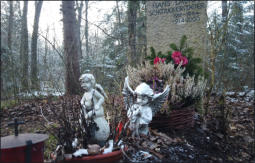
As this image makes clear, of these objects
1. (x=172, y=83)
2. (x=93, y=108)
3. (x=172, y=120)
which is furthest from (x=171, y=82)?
(x=93, y=108)

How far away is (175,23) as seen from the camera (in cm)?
551

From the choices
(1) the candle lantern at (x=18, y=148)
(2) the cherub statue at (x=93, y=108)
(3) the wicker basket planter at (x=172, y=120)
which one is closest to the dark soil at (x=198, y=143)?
(3) the wicker basket planter at (x=172, y=120)

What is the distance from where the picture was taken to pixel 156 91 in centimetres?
293

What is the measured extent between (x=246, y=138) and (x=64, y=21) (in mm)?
5696

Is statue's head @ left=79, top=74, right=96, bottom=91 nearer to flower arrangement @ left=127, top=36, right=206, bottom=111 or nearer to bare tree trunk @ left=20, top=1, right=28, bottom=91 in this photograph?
flower arrangement @ left=127, top=36, right=206, bottom=111

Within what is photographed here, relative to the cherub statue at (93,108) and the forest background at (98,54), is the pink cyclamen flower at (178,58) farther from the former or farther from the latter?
the cherub statue at (93,108)

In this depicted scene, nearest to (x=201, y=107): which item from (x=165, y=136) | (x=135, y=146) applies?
(x=165, y=136)

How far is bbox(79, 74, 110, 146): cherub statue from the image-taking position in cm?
183

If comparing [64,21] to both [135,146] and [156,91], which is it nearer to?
[156,91]

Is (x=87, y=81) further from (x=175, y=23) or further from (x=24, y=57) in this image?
(x=175, y=23)

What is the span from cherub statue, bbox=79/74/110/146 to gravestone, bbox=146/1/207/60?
12.0 feet

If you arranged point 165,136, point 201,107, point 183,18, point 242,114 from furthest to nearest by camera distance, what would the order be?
point 183,18 → point 242,114 → point 201,107 → point 165,136

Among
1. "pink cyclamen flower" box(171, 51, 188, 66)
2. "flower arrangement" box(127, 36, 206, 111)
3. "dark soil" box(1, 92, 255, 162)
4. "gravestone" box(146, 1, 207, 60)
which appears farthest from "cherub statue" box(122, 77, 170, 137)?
"gravestone" box(146, 1, 207, 60)

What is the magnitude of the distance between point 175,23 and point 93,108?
4385 millimetres
